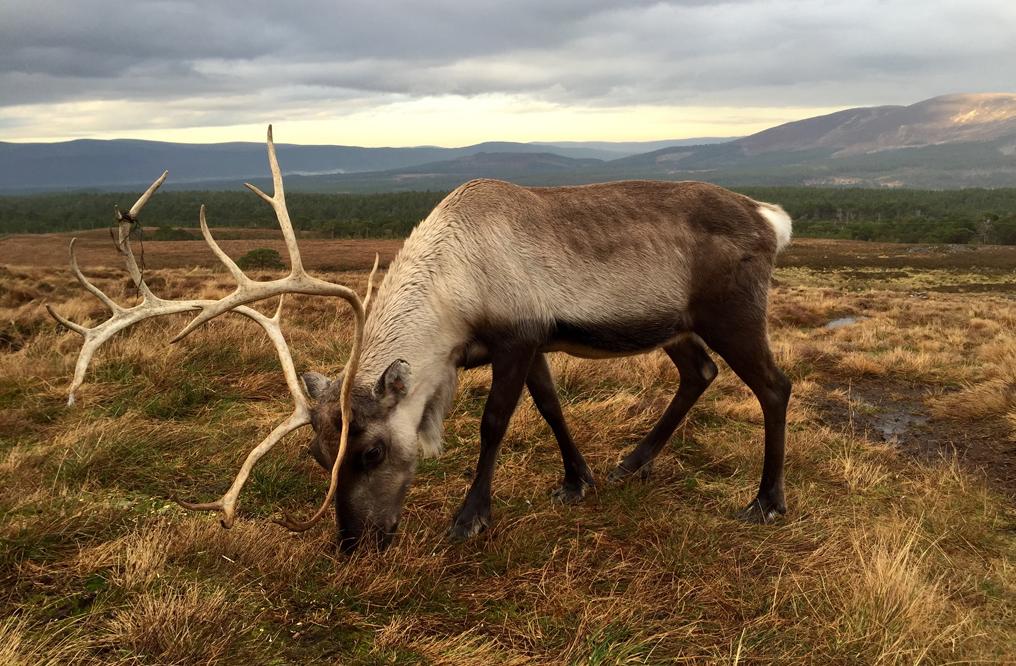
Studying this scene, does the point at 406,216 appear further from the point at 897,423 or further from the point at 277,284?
the point at 277,284

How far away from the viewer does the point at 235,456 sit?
4.78m

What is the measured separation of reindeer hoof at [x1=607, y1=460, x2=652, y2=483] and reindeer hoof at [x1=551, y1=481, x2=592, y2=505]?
12.4 inches

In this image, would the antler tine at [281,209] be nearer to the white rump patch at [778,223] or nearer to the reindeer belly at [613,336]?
the reindeer belly at [613,336]

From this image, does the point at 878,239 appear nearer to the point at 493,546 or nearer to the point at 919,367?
the point at 919,367

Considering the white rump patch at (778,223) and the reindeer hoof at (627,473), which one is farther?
the reindeer hoof at (627,473)

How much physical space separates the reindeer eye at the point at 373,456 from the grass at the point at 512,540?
1.58 feet

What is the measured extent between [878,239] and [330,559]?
95.1m

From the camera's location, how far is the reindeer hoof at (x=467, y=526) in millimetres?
3965

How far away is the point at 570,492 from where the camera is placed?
15.2 ft

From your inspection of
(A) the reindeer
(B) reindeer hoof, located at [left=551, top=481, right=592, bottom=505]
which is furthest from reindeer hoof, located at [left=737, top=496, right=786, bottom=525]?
(B) reindeer hoof, located at [left=551, top=481, right=592, bottom=505]

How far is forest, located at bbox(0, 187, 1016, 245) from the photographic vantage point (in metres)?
81.6

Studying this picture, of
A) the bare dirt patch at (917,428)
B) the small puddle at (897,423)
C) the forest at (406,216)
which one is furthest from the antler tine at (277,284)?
the forest at (406,216)

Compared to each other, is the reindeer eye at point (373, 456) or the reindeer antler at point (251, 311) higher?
the reindeer antler at point (251, 311)

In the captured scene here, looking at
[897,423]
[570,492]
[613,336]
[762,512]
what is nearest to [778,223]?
[613,336]
